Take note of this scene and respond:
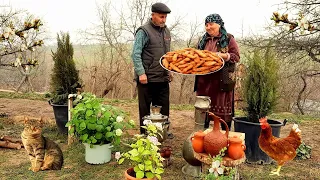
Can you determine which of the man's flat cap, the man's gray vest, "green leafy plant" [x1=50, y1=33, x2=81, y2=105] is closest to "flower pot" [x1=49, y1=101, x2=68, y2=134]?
"green leafy plant" [x1=50, y1=33, x2=81, y2=105]

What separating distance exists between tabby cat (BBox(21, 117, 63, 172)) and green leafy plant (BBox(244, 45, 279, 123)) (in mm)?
2472

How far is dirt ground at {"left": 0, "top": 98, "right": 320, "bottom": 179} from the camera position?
4.05 metres

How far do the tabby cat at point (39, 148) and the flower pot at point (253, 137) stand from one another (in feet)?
7.46

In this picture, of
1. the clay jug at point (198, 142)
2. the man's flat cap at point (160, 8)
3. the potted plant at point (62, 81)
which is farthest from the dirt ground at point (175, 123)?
the man's flat cap at point (160, 8)

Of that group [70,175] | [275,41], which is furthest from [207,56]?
[275,41]

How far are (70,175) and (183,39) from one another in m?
16.3

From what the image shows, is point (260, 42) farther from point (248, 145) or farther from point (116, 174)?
point (116, 174)

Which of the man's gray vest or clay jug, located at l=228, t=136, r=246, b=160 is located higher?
the man's gray vest

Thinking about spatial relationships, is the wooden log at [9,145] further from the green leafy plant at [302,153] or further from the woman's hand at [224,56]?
the green leafy plant at [302,153]

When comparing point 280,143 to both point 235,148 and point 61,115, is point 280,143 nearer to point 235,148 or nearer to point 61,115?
point 235,148

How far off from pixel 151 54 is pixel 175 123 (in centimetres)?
226

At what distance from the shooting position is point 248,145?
3.71m

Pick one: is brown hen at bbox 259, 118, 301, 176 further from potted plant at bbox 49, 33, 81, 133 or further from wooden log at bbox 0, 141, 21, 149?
wooden log at bbox 0, 141, 21, 149

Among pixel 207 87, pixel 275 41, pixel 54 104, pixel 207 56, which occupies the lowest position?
pixel 54 104
